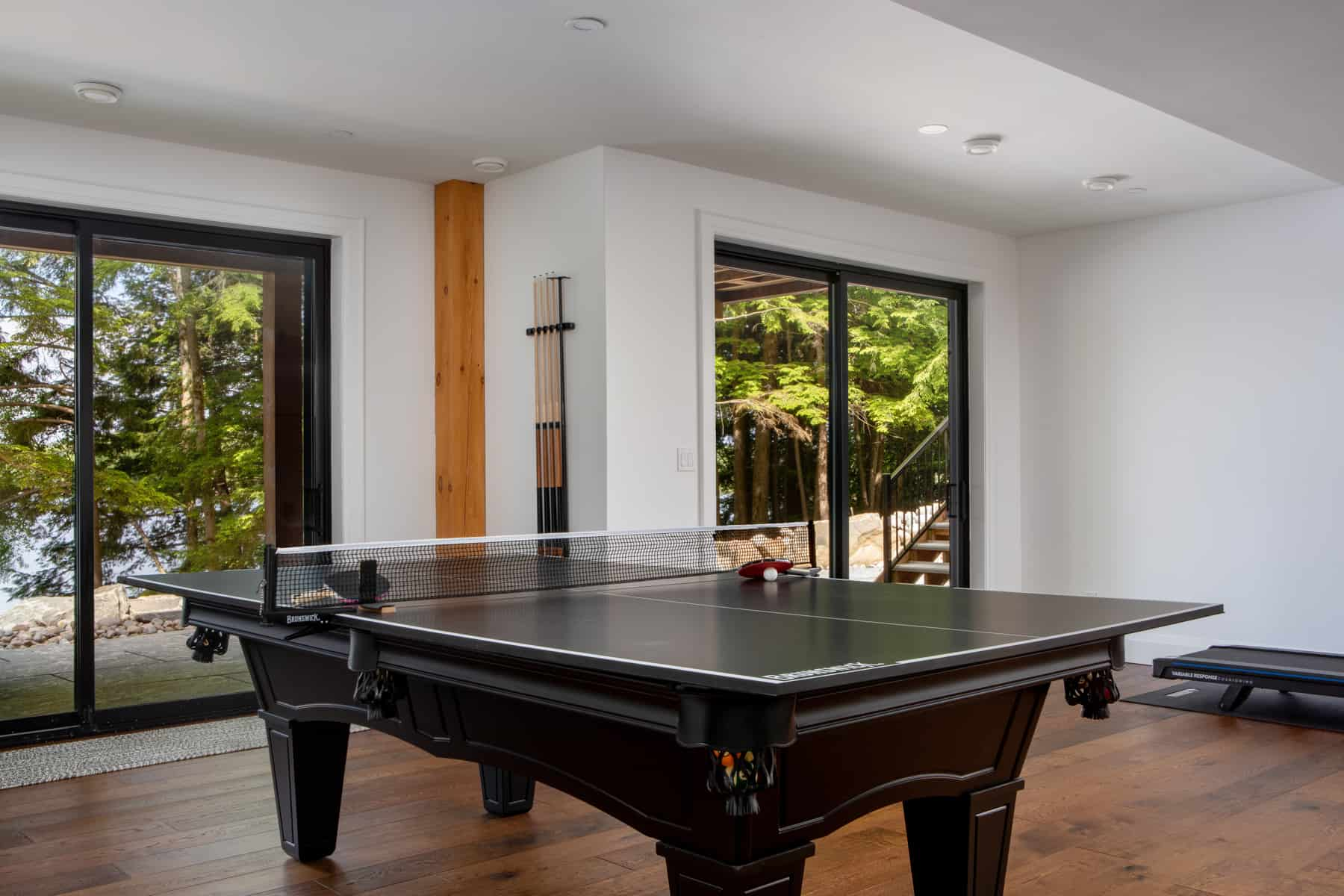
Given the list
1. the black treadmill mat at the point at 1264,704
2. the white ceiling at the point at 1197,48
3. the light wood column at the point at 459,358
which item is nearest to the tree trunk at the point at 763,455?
the light wood column at the point at 459,358

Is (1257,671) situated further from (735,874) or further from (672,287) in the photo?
(735,874)

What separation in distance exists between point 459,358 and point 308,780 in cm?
262

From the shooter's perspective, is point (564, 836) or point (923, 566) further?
point (923, 566)

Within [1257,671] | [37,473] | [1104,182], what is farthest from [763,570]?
[1104,182]

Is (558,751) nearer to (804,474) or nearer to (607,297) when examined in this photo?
(607,297)

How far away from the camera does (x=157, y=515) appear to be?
4.70 metres

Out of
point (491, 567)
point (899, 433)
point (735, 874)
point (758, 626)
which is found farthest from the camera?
point (899, 433)

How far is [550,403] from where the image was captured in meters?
4.93

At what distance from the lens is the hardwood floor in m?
2.83

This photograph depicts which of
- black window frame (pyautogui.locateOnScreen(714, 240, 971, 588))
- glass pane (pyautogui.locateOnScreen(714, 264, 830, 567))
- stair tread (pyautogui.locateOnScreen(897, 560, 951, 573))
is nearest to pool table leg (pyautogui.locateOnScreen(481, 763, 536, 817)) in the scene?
glass pane (pyautogui.locateOnScreen(714, 264, 830, 567))

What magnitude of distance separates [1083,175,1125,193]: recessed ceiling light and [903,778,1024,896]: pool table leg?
3.77 metres

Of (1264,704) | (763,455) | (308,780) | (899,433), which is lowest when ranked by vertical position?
(1264,704)

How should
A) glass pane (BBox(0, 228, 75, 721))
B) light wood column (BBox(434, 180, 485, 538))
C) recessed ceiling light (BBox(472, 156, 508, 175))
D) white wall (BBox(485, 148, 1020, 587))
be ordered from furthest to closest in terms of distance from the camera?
light wood column (BBox(434, 180, 485, 538)) < recessed ceiling light (BBox(472, 156, 508, 175)) < white wall (BBox(485, 148, 1020, 587)) < glass pane (BBox(0, 228, 75, 721))

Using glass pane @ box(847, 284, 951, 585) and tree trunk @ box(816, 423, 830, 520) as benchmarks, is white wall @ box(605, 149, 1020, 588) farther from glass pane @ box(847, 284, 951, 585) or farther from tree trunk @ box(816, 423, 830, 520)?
tree trunk @ box(816, 423, 830, 520)
